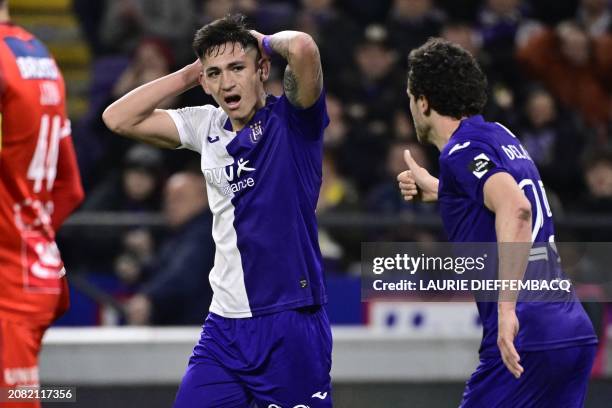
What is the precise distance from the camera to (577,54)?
11297 mm

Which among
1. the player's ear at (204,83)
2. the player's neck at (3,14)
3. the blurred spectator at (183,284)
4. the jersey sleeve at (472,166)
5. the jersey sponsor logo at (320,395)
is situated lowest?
the blurred spectator at (183,284)

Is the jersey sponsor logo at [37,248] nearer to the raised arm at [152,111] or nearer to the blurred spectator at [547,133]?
the raised arm at [152,111]

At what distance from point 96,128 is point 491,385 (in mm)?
6384

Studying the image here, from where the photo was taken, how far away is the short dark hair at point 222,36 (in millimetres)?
5312

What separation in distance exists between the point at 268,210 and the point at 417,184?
0.80 m

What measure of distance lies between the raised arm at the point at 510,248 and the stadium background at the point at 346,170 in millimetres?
2929

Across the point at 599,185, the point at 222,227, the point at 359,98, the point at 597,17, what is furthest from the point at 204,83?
the point at 597,17

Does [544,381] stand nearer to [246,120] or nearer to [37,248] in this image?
[246,120]

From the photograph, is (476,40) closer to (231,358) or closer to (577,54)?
(577,54)

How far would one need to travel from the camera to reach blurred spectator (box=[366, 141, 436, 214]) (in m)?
9.51

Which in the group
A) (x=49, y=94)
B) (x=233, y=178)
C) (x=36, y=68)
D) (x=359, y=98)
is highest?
(x=36, y=68)

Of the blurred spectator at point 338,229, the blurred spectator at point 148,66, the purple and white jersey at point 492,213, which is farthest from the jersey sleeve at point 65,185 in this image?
the blurred spectator at point 148,66

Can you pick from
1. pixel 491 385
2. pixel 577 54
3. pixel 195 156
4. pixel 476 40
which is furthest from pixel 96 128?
pixel 491 385

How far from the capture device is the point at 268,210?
5.21 m
